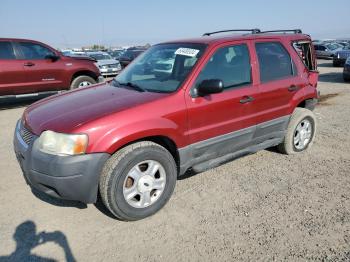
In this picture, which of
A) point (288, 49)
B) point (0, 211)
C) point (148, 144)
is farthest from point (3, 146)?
point (288, 49)

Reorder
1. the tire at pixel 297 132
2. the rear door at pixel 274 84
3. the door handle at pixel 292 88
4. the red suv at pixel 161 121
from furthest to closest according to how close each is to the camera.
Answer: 1. the tire at pixel 297 132
2. the door handle at pixel 292 88
3. the rear door at pixel 274 84
4. the red suv at pixel 161 121

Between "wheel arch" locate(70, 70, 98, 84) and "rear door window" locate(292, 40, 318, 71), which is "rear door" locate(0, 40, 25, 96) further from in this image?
"rear door window" locate(292, 40, 318, 71)

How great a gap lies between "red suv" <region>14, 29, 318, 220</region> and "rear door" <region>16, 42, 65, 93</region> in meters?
5.47

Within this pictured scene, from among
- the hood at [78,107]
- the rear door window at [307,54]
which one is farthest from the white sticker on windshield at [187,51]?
the rear door window at [307,54]

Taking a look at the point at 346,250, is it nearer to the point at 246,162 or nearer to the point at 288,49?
the point at 246,162

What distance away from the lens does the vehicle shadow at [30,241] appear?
9.53ft

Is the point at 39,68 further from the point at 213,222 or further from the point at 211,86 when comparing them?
the point at 213,222

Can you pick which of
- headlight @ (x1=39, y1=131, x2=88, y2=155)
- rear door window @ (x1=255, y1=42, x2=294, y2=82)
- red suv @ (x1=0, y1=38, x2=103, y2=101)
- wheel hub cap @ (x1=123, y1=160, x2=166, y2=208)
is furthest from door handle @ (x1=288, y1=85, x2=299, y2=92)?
red suv @ (x1=0, y1=38, x2=103, y2=101)

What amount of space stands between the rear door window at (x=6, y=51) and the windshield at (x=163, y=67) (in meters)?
5.59

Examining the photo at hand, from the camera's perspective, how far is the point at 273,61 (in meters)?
4.56

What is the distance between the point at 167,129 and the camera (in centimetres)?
344

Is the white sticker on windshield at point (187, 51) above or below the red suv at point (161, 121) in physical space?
above

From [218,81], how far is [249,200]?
1.36 m

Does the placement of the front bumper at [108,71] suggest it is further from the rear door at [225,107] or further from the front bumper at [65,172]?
the front bumper at [65,172]
